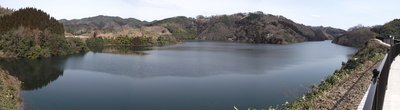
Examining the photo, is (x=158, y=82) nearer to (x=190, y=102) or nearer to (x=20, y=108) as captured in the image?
(x=190, y=102)

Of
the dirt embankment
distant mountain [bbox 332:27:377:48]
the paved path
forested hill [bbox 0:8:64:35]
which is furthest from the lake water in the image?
distant mountain [bbox 332:27:377:48]

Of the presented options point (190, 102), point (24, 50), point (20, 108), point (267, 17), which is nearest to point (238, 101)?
point (190, 102)

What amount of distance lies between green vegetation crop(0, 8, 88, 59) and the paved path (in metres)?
60.8

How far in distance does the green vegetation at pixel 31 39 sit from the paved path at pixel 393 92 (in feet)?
199

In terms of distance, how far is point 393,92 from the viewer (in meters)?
8.44

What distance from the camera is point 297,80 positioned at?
1270 inches

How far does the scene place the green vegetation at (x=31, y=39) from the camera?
55.5m

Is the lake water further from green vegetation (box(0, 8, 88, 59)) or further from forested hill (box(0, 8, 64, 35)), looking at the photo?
forested hill (box(0, 8, 64, 35))

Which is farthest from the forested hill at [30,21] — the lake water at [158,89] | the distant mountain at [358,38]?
the distant mountain at [358,38]

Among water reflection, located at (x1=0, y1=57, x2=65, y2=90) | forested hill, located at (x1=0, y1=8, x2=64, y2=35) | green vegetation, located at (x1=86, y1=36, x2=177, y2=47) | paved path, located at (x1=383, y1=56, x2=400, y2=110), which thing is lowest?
water reflection, located at (x1=0, y1=57, x2=65, y2=90)

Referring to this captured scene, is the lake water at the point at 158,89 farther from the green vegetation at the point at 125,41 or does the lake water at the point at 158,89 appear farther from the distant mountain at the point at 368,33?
the green vegetation at the point at 125,41

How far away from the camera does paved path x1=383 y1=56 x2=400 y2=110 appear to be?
729 centimetres

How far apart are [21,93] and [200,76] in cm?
1938

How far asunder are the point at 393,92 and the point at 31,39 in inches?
2531
